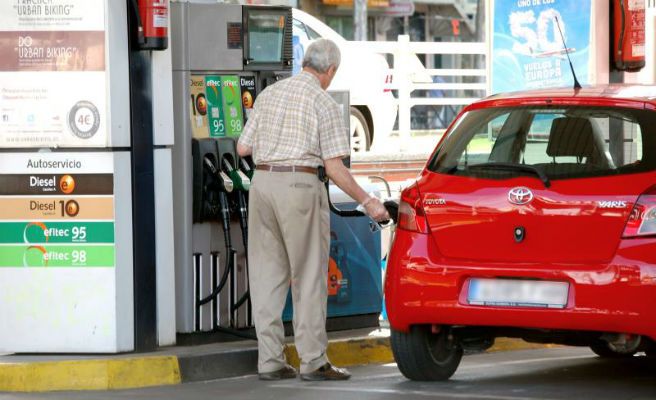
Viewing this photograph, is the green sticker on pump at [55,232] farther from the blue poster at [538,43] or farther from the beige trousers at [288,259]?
the blue poster at [538,43]

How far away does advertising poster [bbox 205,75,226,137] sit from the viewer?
9.20m

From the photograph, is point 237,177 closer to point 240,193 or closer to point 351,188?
point 240,193

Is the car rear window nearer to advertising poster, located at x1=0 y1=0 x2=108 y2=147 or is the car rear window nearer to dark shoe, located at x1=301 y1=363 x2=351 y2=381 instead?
dark shoe, located at x1=301 y1=363 x2=351 y2=381

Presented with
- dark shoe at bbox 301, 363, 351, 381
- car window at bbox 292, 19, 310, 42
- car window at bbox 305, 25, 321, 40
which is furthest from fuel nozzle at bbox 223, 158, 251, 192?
car window at bbox 305, 25, 321, 40

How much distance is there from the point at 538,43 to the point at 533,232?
6.27 m

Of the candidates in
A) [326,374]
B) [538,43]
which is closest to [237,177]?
[326,374]

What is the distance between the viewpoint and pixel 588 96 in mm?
7785

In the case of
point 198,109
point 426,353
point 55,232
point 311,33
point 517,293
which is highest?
point 311,33

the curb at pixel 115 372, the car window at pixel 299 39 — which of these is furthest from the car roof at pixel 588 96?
the car window at pixel 299 39

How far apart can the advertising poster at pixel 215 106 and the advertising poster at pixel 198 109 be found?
0.10ft

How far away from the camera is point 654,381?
8.12m

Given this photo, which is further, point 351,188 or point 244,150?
point 244,150

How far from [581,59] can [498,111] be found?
4.94m

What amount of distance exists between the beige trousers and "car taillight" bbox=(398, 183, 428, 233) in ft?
1.59
